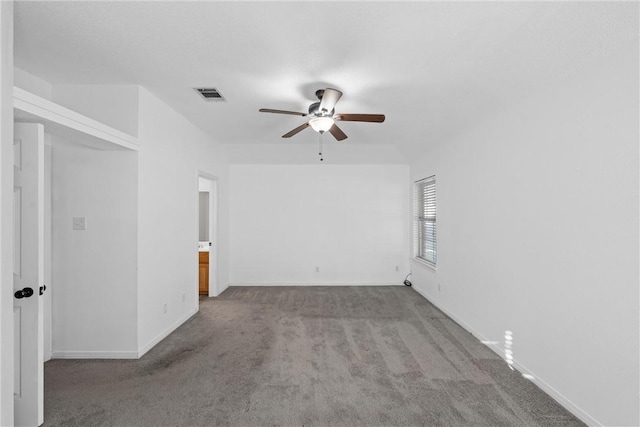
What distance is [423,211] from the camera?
5641mm

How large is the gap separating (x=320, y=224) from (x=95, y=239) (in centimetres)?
374

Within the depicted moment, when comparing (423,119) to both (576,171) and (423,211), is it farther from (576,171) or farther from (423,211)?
(423,211)

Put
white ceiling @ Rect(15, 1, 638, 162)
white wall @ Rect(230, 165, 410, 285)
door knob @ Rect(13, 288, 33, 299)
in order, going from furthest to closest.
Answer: white wall @ Rect(230, 165, 410, 285), door knob @ Rect(13, 288, 33, 299), white ceiling @ Rect(15, 1, 638, 162)

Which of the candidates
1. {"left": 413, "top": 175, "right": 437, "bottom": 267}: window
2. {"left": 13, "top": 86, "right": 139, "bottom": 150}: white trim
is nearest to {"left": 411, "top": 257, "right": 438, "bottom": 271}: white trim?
{"left": 413, "top": 175, "right": 437, "bottom": 267}: window

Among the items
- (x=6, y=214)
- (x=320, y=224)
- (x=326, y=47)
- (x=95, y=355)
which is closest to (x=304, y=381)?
(x=95, y=355)

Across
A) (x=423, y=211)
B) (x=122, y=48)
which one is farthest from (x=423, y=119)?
(x=122, y=48)

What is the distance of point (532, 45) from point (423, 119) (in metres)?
1.75

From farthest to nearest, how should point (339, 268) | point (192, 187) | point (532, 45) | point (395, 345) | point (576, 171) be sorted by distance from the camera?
point (339, 268)
point (192, 187)
point (395, 345)
point (576, 171)
point (532, 45)

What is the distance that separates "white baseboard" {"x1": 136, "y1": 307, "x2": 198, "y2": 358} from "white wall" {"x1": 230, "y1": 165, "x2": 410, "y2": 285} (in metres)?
1.90

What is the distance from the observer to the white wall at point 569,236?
1.86 meters

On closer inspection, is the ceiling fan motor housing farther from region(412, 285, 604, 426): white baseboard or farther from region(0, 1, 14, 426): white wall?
region(412, 285, 604, 426): white baseboard

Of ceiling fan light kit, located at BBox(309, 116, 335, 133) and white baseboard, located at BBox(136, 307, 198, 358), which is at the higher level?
ceiling fan light kit, located at BBox(309, 116, 335, 133)

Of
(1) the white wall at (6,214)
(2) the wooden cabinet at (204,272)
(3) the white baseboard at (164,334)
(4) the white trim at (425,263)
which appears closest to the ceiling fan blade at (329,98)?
(1) the white wall at (6,214)

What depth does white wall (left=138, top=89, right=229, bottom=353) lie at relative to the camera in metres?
3.06
